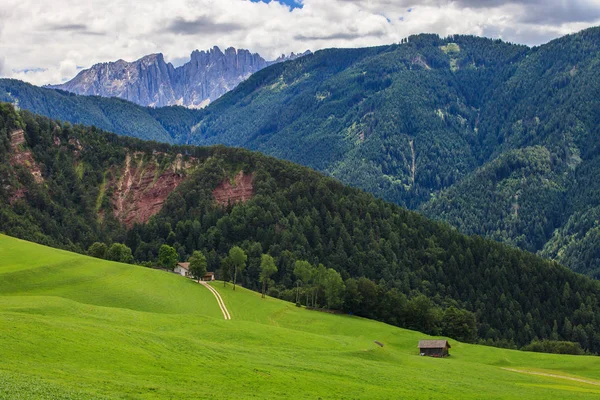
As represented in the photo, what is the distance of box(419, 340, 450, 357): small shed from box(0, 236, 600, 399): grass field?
2.88 metres

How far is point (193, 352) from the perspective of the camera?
73000 mm

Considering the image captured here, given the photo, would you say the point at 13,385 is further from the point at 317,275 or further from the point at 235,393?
the point at 317,275

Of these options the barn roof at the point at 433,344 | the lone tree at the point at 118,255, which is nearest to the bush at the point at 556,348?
the barn roof at the point at 433,344

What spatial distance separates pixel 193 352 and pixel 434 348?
56013 mm

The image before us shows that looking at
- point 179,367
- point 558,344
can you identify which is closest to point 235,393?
point 179,367

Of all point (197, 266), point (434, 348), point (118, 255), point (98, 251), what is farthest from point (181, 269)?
point (434, 348)

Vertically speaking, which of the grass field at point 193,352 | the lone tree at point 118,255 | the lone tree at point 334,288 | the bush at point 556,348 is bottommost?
the grass field at point 193,352

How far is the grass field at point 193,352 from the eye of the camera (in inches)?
2258

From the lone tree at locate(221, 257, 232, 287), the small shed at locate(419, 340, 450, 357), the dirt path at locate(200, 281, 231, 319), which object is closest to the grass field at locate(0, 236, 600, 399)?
the dirt path at locate(200, 281, 231, 319)

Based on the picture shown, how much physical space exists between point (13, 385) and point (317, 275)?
372 ft

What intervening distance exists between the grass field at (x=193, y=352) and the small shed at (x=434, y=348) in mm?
2884

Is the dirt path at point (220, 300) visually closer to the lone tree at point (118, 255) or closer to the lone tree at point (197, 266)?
the lone tree at point (197, 266)

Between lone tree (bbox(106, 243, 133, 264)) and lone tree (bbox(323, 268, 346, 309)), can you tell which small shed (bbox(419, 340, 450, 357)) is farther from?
lone tree (bbox(106, 243, 133, 264))

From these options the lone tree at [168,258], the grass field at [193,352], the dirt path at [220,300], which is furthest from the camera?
the lone tree at [168,258]
